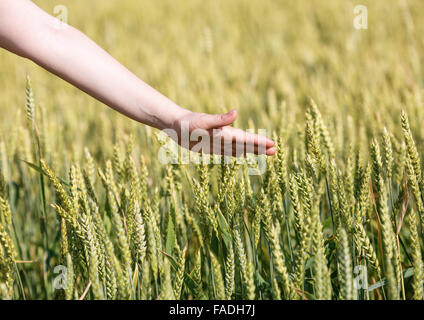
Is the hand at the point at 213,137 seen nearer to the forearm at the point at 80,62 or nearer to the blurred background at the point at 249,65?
the forearm at the point at 80,62

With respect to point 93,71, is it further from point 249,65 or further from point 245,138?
point 249,65

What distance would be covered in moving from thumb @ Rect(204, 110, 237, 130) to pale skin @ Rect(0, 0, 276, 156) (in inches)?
0.7

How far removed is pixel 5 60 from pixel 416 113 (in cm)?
259

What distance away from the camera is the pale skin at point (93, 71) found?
0.71m

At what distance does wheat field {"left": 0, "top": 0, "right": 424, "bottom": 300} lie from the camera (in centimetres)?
68

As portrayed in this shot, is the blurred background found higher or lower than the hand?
higher

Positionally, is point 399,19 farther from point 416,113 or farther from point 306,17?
point 416,113

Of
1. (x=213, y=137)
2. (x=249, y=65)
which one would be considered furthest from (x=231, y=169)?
(x=249, y=65)

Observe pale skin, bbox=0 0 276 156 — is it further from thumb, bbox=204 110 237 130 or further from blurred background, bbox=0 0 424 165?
blurred background, bbox=0 0 424 165

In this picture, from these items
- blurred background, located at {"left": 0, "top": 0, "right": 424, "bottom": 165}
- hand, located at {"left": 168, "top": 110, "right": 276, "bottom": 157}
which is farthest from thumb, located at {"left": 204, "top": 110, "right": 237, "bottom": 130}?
blurred background, located at {"left": 0, "top": 0, "right": 424, "bottom": 165}

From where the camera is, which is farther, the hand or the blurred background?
the blurred background

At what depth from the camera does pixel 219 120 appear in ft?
2.24

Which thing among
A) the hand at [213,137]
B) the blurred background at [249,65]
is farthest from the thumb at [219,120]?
the blurred background at [249,65]

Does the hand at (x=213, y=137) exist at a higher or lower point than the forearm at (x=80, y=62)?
lower
